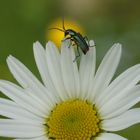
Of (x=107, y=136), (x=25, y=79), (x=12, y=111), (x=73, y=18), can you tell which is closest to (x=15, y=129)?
(x=12, y=111)

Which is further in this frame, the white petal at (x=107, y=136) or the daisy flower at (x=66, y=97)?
the daisy flower at (x=66, y=97)

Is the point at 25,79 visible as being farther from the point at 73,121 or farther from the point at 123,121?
the point at 123,121

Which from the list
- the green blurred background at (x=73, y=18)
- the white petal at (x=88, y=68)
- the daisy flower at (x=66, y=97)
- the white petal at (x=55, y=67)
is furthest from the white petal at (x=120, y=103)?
the green blurred background at (x=73, y=18)

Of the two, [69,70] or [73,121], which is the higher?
[69,70]

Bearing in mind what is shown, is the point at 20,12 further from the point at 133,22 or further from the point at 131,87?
the point at 131,87

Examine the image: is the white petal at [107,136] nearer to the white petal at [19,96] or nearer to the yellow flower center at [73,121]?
the yellow flower center at [73,121]

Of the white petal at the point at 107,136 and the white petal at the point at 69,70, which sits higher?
the white petal at the point at 69,70

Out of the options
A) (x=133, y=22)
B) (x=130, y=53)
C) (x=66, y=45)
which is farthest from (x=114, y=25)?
(x=66, y=45)
